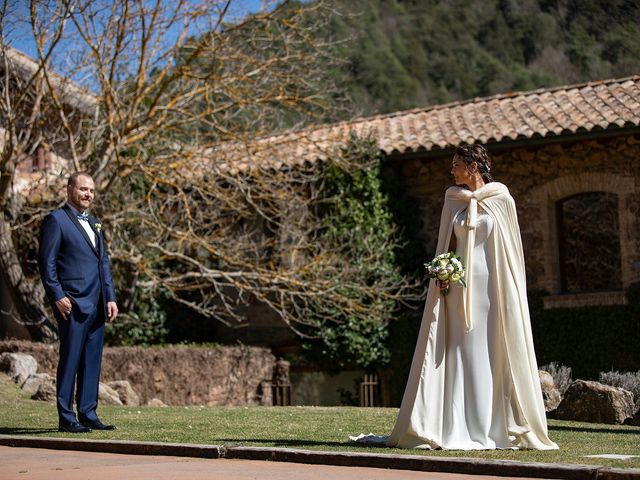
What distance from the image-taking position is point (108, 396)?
1270 cm

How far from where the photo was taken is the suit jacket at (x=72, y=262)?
8203mm

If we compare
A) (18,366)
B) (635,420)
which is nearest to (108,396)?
(18,366)

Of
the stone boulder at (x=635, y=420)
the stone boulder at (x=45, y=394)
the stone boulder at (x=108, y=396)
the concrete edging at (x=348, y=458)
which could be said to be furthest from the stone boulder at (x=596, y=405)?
the stone boulder at (x=45, y=394)

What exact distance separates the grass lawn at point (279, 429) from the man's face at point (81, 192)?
1.83 m

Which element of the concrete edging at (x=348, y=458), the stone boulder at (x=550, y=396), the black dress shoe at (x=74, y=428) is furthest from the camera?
the stone boulder at (x=550, y=396)

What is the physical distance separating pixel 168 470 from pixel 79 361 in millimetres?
2755

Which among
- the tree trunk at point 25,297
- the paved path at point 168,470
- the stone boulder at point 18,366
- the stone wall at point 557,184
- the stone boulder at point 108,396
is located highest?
the stone wall at point 557,184

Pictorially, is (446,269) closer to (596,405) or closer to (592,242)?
(596,405)

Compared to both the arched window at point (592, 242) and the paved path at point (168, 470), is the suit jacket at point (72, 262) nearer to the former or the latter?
the paved path at point (168, 470)

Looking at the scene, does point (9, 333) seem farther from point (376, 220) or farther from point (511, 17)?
point (511, 17)

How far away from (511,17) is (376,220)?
2850 centimetres

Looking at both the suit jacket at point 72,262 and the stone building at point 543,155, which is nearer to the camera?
the suit jacket at point 72,262

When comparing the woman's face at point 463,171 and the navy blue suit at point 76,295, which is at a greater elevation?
the woman's face at point 463,171

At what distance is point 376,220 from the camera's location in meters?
19.8
